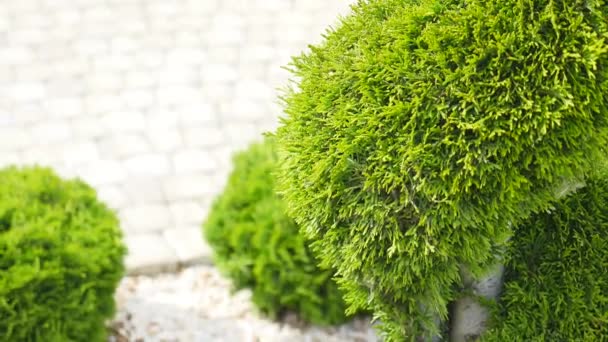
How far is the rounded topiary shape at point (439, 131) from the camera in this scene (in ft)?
6.87

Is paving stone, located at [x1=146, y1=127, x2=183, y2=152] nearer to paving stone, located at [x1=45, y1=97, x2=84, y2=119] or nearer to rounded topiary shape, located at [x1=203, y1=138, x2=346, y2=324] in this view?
paving stone, located at [x1=45, y1=97, x2=84, y2=119]

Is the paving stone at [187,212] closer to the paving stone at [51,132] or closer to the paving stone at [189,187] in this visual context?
the paving stone at [189,187]

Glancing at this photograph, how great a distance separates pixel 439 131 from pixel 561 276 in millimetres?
738

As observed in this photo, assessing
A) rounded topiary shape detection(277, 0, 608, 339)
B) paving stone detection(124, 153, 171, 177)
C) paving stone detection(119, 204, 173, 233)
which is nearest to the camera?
rounded topiary shape detection(277, 0, 608, 339)

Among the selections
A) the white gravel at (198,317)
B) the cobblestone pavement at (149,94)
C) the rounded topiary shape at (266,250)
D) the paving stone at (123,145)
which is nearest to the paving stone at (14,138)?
the cobblestone pavement at (149,94)

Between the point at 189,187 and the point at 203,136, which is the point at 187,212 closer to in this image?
the point at 189,187

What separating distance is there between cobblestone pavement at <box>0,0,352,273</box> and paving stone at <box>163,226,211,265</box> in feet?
0.03

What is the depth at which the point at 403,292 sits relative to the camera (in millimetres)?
2502

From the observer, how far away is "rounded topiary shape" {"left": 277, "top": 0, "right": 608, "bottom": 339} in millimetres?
2094

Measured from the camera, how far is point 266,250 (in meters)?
4.57

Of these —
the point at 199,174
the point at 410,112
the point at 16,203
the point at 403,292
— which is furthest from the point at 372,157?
the point at 199,174

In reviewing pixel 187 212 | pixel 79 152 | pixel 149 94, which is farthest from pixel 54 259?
pixel 149 94

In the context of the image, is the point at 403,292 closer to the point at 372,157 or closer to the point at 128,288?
the point at 372,157

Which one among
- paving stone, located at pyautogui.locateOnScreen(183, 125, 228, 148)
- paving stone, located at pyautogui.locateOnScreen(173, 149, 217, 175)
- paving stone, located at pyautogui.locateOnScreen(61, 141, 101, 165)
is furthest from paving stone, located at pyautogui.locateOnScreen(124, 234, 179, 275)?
paving stone, located at pyautogui.locateOnScreen(183, 125, 228, 148)
